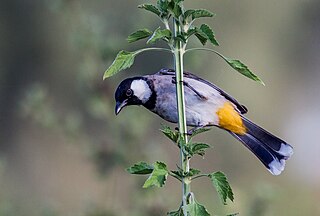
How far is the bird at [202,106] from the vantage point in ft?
1.50

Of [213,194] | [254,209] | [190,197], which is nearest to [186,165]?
[190,197]

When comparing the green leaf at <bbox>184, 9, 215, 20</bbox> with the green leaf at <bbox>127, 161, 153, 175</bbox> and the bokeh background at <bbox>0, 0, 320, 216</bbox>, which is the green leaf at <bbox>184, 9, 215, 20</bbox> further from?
the bokeh background at <bbox>0, 0, 320, 216</bbox>

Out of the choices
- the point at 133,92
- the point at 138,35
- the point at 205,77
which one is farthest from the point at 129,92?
the point at 205,77

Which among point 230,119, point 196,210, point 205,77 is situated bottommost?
point 196,210

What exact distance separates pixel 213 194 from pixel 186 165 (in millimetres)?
1125

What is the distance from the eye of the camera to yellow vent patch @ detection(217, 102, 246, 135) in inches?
19.0

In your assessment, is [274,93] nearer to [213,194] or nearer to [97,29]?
[213,194]

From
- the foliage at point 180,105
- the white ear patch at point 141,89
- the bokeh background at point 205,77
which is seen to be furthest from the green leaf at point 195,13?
the bokeh background at point 205,77

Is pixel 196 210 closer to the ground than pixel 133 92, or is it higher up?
closer to the ground

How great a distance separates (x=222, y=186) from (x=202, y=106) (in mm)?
106

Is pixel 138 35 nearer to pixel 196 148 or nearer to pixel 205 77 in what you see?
Answer: pixel 196 148

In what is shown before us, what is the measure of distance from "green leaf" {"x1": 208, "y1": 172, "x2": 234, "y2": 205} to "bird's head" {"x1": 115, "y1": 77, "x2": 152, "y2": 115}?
117 millimetres

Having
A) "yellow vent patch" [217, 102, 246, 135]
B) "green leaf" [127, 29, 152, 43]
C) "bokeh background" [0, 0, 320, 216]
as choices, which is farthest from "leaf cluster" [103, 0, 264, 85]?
"bokeh background" [0, 0, 320, 216]

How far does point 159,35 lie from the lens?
35cm
